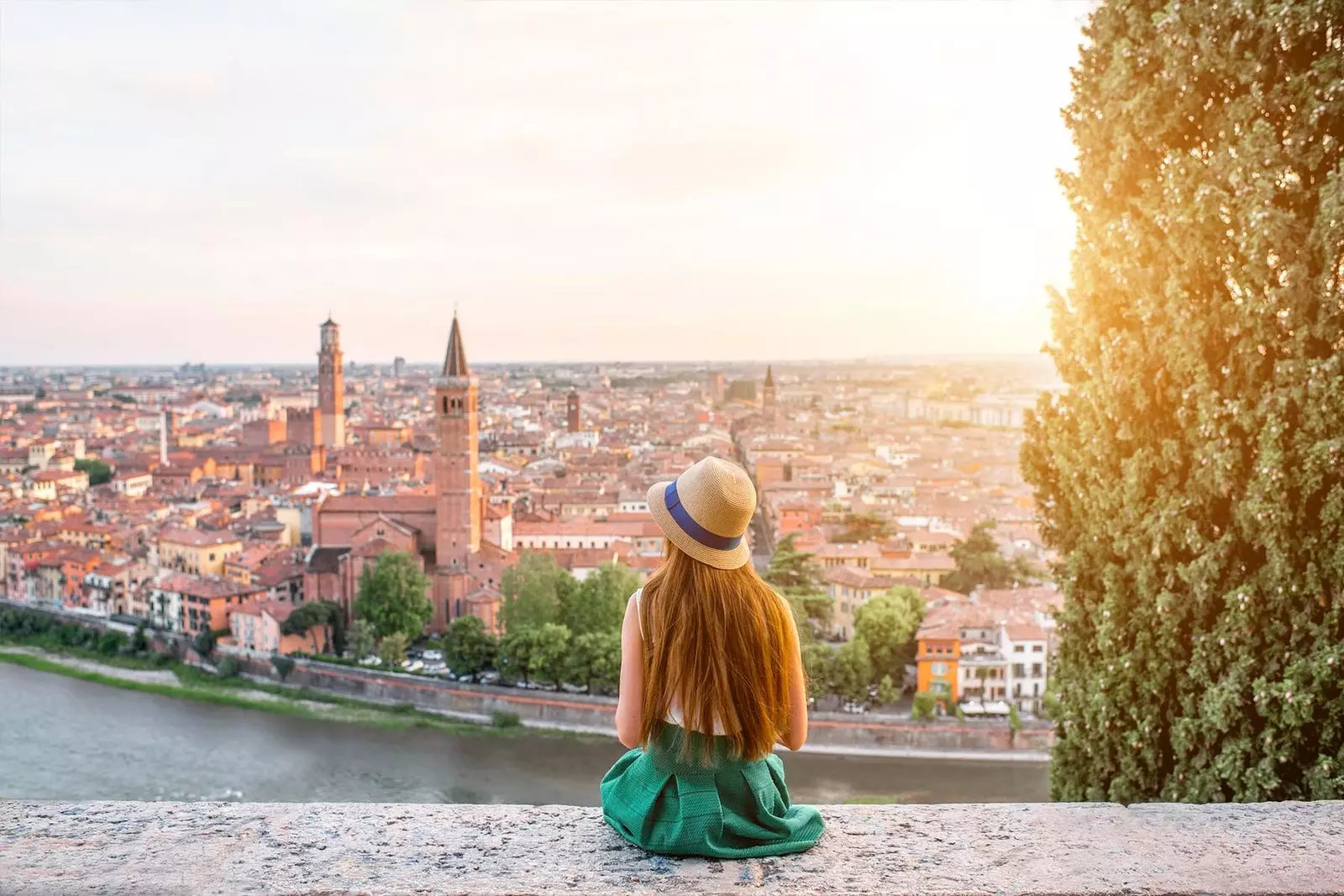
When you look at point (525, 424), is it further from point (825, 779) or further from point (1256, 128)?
point (1256, 128)

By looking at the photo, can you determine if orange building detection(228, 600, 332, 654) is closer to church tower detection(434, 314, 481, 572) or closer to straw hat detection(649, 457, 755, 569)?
church tower detection(434, 314, 481, 572)

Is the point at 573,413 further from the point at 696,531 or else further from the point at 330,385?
the point at 696,531

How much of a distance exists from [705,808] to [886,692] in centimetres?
887

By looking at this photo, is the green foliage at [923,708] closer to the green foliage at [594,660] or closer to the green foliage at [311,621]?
the green foliage at [594,660]

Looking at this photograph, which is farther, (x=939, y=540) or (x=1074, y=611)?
(x=939, y=540)

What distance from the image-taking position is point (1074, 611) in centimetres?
210

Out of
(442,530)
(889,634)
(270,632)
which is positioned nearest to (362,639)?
(270,632)

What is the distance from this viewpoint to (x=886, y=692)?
9477mm

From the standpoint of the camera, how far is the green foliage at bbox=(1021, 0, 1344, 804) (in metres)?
1.65

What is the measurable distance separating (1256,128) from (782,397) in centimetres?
2507

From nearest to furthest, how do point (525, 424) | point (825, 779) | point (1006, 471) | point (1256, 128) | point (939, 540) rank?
point (1256, 128) → point (825, 779) → point (939, 540) → point (1006, 471) → point (525, 424)

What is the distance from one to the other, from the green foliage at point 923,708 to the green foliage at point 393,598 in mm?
5466

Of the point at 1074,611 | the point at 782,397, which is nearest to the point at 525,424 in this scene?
the point at 782,397

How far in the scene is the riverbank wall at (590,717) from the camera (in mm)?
8969
